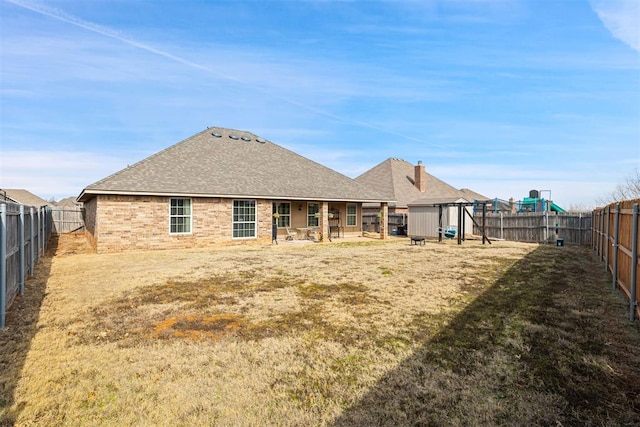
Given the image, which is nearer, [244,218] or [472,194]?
[244,218]

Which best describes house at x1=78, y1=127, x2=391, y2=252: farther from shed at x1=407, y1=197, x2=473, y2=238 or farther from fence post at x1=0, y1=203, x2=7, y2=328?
fence post at x1=0, y1=203, x2=7, y2=328

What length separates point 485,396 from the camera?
335 centimetres

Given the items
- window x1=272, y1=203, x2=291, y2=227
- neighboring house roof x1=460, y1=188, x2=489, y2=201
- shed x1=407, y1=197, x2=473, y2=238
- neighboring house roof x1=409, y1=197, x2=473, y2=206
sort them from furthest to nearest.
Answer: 1. neighboring house roof x1=460, y1=188, x2=489, y2=201
2. shed x1=407, y1=197, x2=473, y2=238
3. neighboring house roof x1=409, y1=197, x2=473, y2=206
4. window x1=272, y1=203, x2=291, y2=227

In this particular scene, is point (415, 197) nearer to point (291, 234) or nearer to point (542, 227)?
point (542, 227)

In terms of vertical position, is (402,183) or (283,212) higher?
(402,183)

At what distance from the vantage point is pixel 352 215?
24.1 meters

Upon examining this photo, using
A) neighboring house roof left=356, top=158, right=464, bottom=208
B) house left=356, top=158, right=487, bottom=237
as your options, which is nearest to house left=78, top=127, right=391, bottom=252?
house left=356, top=158, right=487, bottom=237

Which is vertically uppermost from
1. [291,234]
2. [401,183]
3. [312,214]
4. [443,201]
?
[401,183]

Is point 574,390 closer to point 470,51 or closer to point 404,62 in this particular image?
point 470,51

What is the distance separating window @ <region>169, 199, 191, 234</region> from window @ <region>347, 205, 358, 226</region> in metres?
11.4

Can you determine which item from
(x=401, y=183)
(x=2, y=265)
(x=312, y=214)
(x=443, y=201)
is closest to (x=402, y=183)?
(x=401, y=183)

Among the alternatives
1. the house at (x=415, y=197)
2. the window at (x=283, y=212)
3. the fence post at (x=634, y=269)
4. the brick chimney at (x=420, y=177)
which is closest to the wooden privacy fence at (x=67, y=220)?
the window at (x=283, y=212)

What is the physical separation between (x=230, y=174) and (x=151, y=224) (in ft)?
16.9

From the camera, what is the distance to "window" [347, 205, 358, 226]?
2388 centimetres
